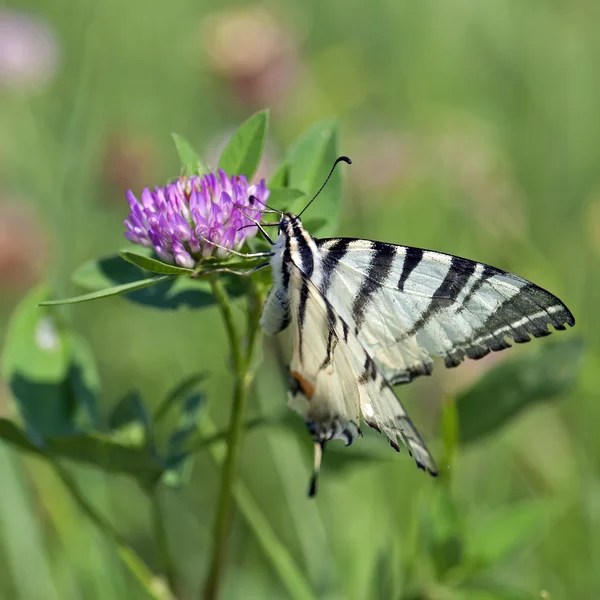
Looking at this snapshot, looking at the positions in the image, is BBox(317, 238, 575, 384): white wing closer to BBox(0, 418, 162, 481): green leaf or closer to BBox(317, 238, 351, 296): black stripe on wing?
BBox(317, 238, 351, 296): black stripe on wing

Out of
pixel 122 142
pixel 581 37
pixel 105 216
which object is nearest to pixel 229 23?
pixel 122 142

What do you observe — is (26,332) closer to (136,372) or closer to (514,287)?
(514,287)

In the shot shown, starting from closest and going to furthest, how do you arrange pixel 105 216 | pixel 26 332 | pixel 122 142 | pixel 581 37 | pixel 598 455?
pixel 26 332 < pixel 598 455 < pixel 122 142 < pixel 105 216 < pixel 581 37

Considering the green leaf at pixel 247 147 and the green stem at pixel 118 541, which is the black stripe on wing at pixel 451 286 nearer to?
the green leaf at pixel 247 147

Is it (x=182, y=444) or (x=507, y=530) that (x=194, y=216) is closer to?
(x=182, y=444)

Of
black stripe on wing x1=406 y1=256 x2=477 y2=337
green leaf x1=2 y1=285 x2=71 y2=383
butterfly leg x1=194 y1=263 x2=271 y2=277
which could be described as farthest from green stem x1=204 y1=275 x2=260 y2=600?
green leaf x1=2 y1=285 x2=71 y2=383
